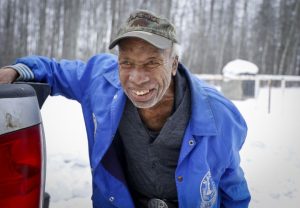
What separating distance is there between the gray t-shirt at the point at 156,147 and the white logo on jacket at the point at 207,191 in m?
0.23

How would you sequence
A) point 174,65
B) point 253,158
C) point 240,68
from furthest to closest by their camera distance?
1. point 240,68
2. point 253,158
3. point 174,65

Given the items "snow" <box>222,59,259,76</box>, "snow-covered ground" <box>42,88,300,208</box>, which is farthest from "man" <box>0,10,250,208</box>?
"snow" <box>222,59,259,76</box>

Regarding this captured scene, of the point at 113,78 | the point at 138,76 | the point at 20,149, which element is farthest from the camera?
the point at 113,78

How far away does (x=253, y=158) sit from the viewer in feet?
13.4

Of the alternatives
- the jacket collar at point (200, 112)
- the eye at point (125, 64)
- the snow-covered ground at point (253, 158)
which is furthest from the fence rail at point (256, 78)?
the eye at point (125, 64)

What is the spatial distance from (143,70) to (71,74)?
60 cm

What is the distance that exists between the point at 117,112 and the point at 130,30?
1.54 feet

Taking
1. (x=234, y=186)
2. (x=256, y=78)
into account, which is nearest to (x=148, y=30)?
(x=234, y=186)

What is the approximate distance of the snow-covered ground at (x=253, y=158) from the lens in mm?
2883

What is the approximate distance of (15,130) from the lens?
806 millimetres

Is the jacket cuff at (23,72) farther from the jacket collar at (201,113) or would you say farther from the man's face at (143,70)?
the jacket collar at (201,113)

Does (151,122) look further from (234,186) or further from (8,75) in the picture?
(8,75)

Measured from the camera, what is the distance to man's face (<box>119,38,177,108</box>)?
1567mm

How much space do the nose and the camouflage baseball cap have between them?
0.16 metres
